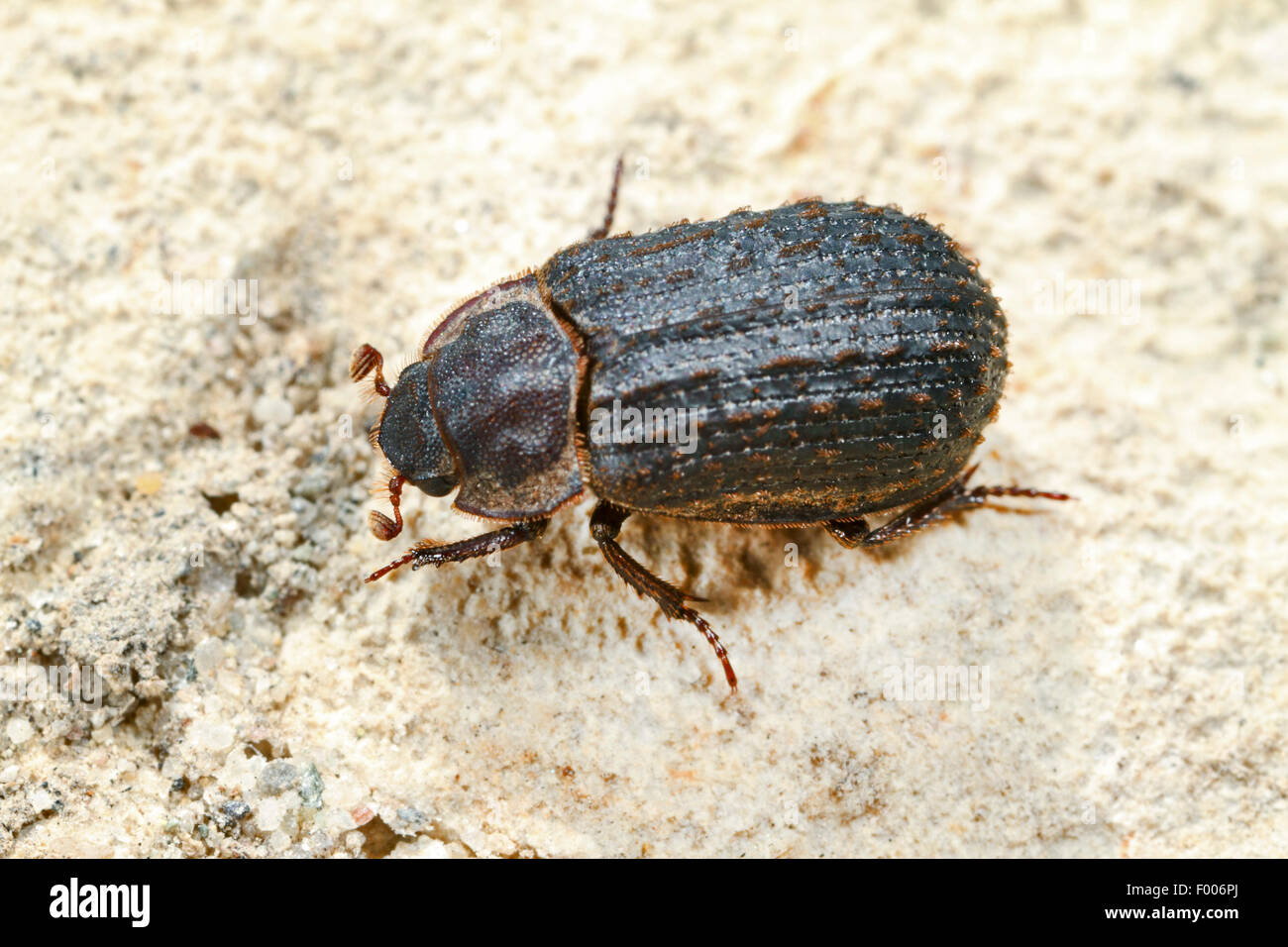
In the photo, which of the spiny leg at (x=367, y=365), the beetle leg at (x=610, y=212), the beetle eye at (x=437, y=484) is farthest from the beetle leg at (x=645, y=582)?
the beetle leg at (x=610, y=212)

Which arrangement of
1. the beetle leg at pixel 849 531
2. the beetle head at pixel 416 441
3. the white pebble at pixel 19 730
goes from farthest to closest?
the beetle leg at pixel 849 531 < the beetle head at pixel 416 441 < the white pebble at pixel 19 730

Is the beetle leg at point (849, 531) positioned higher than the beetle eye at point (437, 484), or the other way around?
the beetle eye at point (437, 484)

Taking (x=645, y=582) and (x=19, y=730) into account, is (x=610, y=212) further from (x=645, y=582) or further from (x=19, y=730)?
(x=19, y=730)

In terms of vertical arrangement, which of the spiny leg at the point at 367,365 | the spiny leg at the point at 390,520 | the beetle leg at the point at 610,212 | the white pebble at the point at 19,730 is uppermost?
the beetle leg at the point at 610,212

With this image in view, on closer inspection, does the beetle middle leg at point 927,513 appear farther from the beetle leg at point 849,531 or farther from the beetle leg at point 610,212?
the beetle leg at point 610,212

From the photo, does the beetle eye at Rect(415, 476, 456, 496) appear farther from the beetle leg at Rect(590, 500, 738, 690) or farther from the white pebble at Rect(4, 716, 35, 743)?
the white pebble at Rect(4, 716, 35, 743)

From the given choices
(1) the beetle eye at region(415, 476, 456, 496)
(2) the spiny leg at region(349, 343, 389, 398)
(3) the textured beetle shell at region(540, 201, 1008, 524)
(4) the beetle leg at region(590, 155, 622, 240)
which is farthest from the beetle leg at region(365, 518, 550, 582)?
(4) the beetle leg at region(590, 155, 622, 240)
